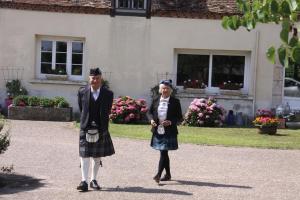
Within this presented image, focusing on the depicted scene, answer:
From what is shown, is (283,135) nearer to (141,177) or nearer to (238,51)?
(238,51)

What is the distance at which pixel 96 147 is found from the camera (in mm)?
8219

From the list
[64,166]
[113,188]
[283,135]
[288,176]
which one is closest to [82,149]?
[113,188]

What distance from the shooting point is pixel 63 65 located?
21625 mm

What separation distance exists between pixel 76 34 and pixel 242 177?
12.6m

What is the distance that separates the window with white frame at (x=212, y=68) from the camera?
2173cm

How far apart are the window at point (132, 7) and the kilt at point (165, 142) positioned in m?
12.5

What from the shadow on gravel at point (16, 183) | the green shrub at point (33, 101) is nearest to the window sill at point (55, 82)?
the green shrub at point (33, 101)

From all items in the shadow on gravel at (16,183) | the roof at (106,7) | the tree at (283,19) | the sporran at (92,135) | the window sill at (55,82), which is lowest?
the shadow on gravel at (16,183)

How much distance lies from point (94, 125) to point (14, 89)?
43.3ft

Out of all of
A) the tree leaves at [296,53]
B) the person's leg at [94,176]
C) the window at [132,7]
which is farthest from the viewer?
the window at [132,7]

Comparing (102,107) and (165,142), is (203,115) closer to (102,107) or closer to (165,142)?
(165,142)

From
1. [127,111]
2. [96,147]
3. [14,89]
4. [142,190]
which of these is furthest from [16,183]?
[14,89]

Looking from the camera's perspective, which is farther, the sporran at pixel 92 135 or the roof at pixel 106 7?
the roof at pixel 106 7

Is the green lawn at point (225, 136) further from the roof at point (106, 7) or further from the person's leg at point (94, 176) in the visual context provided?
the person's leg at point (94, 176)
